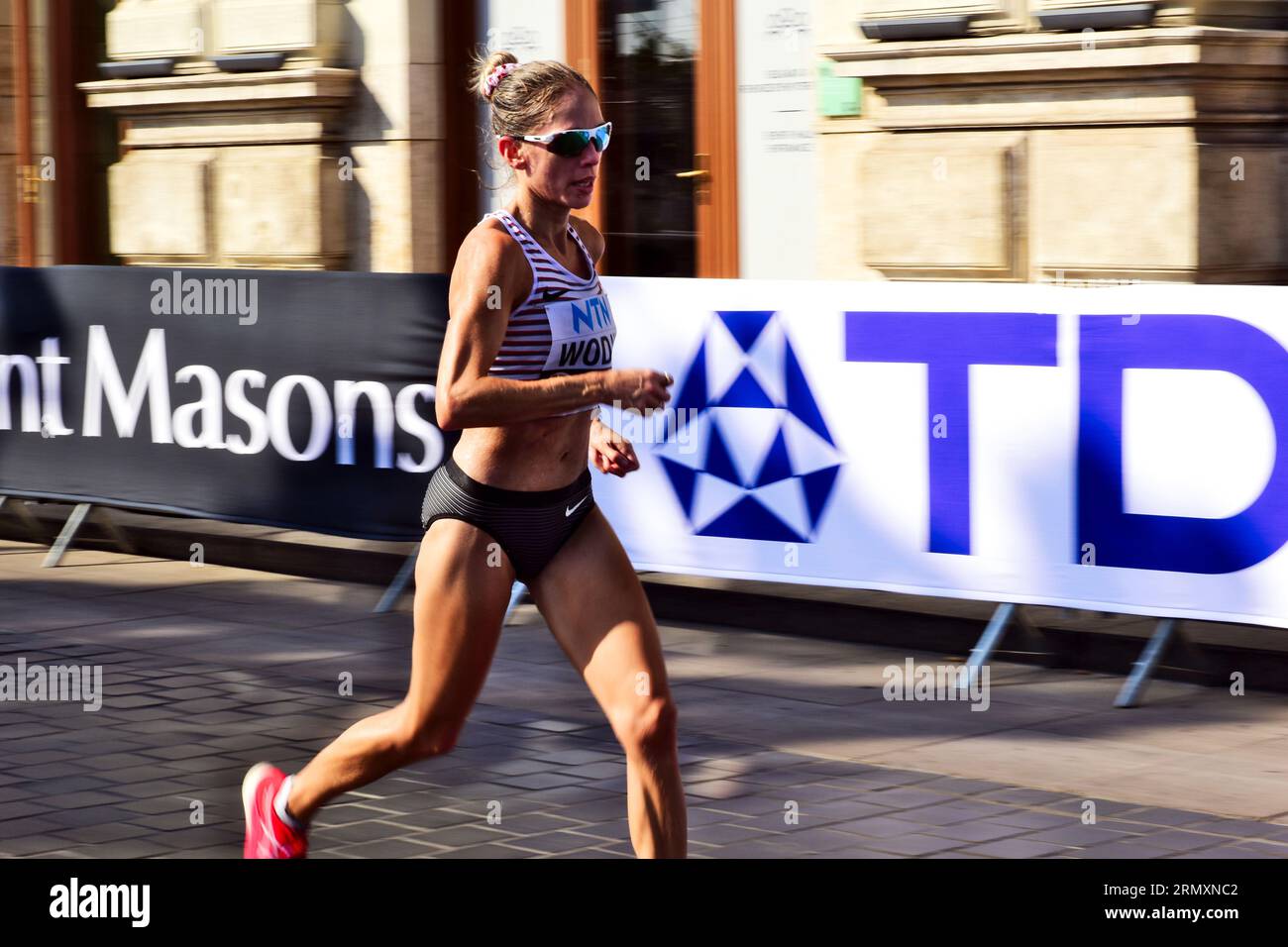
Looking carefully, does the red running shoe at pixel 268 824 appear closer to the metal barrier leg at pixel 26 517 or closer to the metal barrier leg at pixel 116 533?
the metal barrier leg at pixel 116 533

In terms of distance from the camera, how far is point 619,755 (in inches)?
277

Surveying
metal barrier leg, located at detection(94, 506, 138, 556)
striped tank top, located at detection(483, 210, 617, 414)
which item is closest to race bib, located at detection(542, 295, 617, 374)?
striped tank top, located at detection(483, 210, 617, 414)

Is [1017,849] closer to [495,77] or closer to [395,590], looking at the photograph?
[495,77]

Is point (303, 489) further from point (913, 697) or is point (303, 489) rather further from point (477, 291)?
point (477, 291)

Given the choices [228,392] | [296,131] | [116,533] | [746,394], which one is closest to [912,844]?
[746,394]

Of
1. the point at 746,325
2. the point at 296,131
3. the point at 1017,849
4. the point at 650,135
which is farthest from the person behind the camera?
the point at 296,131

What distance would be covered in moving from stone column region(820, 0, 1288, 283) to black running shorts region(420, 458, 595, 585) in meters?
5.10

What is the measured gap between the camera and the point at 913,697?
793cm

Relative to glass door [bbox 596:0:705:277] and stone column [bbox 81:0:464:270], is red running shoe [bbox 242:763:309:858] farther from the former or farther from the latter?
stone column [bbox 81:0:464:270]

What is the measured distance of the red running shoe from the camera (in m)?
5.23

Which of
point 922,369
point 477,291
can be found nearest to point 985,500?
point 922,369

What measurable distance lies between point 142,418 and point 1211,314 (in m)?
5.54

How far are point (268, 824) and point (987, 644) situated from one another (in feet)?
12.1

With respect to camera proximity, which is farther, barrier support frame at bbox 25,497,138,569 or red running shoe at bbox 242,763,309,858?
barrier support frame at bbox 25,497,138,569
